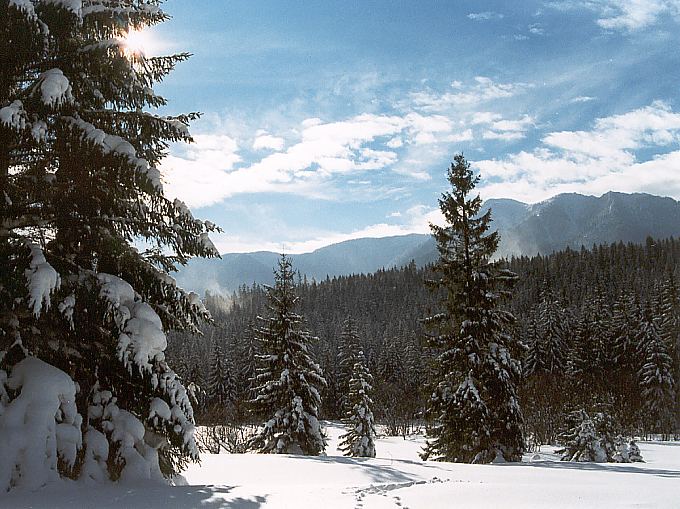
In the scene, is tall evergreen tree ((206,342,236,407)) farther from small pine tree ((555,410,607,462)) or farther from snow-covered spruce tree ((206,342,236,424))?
small pine tree ((555,410,607,462))

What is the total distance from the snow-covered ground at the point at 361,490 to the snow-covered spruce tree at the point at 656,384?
6315cm

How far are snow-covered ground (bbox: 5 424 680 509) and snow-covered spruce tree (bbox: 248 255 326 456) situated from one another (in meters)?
13.4

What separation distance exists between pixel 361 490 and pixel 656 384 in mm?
68587

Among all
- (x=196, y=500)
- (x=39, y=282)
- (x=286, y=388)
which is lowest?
(x=286, y=388)

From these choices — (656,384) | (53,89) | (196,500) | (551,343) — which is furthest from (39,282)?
(656,384)

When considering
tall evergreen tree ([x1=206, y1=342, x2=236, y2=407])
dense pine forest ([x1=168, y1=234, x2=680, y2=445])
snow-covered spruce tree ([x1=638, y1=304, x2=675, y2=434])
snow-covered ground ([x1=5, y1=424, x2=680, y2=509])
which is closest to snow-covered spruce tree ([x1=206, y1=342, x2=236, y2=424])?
tall evergreen tree ([x1=206, y1=342, x2=236, y2=407])

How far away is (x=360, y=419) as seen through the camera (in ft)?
128

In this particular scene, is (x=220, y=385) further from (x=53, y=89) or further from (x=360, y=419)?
(x=53, y=89)

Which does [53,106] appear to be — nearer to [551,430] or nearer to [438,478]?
[438,478]

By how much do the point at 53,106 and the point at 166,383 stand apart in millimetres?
4018

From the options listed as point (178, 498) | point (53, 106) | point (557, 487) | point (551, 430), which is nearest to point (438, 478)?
point (557, 487)

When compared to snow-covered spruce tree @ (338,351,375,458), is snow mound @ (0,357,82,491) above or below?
above

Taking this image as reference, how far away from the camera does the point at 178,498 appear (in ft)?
20.3

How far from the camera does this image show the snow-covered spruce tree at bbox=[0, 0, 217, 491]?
21.8 feet
